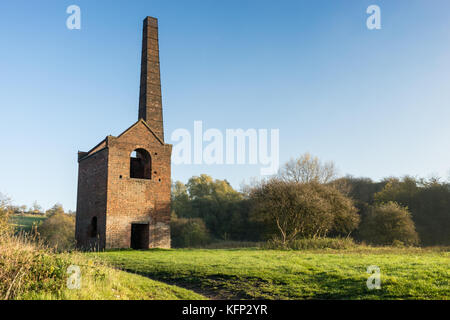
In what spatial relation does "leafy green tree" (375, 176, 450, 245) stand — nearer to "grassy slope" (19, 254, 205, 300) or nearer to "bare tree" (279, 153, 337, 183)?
"bare tree" (279, 153, 337, 183)

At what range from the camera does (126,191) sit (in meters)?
25.4

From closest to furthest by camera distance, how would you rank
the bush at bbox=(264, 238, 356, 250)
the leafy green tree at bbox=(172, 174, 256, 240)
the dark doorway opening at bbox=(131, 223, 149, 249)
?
1. the bush at bbox=(264, 238, 356, 250)
2. the dark doorway opening at bbox=(131, 223, 149, 249)
3. the leafy green tree at bbox=(172, 174, 256, 240)

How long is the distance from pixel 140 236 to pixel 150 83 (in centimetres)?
1294

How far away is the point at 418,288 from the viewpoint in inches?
327

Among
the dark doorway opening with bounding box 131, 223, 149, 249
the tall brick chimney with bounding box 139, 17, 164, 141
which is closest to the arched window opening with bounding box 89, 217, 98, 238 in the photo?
the dark doorway opening with bounding box 131, 223, 149, 249

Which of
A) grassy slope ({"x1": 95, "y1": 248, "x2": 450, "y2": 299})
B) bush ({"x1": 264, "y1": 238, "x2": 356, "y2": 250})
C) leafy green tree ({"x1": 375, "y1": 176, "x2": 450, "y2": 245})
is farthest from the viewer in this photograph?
leafy green tree ({"x1": 375, "y1": 176, "x2": 450, "y2": 245})

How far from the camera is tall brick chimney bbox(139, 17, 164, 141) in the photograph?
100.0ft

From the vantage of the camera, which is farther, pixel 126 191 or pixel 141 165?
pixel 141 165

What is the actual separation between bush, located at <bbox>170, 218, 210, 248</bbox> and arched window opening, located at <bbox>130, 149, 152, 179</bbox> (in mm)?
14080

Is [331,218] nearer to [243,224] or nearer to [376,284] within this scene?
[376,284]

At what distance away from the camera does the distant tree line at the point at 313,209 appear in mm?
25250

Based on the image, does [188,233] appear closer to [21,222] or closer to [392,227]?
[392,227]

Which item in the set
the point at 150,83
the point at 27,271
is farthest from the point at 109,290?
the point at 150,83
